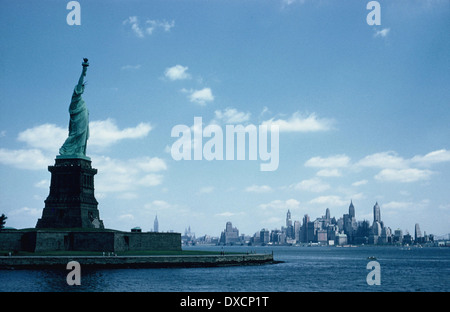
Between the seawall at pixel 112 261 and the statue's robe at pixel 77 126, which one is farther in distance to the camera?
the statue's robe at pixel 77 126

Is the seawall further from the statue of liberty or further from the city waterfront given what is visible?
the statue of liberty

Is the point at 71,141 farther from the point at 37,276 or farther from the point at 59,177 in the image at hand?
the point at 37,276

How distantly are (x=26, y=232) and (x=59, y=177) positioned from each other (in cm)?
→ 1014

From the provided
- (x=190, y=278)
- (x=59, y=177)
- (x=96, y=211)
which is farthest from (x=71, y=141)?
(x=190, y=278)

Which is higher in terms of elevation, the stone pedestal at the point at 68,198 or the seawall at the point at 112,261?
the stone pedestal at the point at 68,198

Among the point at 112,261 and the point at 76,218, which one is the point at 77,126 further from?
the point at 112,261

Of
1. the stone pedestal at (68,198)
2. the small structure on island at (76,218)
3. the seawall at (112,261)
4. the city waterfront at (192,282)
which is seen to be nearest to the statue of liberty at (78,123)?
the small structure on island at (76,218)

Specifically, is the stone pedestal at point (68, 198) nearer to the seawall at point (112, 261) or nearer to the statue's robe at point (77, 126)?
the statue's robe at point (77, 126)

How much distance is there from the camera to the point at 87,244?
230 feet

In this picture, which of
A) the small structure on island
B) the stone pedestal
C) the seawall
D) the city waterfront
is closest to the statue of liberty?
the small structure on island

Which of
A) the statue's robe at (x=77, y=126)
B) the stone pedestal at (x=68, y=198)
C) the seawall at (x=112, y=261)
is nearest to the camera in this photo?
the seawall at (x=112, y=261)

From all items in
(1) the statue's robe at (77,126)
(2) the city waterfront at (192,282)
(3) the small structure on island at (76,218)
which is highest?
(1) the statue's robe at (77,126)

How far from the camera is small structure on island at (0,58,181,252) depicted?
226 ft

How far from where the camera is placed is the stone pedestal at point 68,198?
74312mm
